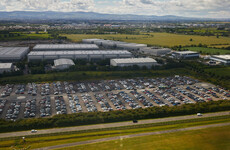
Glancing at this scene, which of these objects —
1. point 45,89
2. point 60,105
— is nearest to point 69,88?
point 45,89

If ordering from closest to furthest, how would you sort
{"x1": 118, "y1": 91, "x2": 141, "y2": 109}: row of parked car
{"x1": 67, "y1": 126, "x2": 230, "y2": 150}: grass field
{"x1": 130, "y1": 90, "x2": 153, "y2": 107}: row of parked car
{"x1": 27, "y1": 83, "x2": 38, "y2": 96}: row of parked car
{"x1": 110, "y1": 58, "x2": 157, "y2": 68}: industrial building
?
{"x1": 67, "y1": 126, "x2": 230, "y2": 150}: grass field < {"x1": 118, "y1": 91, "x2": 141, "y2": 109}: row of parked car < {"x1": 130, "y1": 90, "x2": 153, "y2": 107}: row of parked car < {"x1": 27, "y1": 83, "x2": 38, "y2": 96}: row of parked car < {"x1": 110, "y1": 58, "x2": 157, "y2": 68}: industrial building

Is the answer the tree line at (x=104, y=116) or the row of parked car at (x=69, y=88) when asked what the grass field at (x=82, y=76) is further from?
the tree line at (x=104, y=116)

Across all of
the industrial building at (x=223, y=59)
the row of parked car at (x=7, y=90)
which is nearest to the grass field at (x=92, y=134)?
the row of parked car at (x=7, y=90)

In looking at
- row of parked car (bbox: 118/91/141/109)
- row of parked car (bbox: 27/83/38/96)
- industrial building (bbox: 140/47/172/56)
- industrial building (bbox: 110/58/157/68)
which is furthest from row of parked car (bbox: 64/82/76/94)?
industrial building (bbox: 140/47/172/56)

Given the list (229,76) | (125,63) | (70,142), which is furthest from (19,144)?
(229,76)

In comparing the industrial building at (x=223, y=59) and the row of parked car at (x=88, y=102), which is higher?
the industrial building at (x=223, y=59)

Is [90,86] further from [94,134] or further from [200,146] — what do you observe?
[200,146]

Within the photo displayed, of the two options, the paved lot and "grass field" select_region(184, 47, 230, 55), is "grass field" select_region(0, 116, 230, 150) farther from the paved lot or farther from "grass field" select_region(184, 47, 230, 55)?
"grass field" select_region(184, 47, 230, 55)
